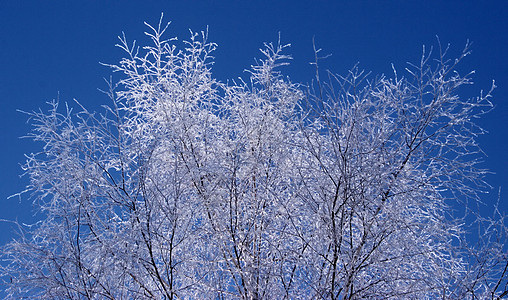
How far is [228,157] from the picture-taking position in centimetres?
627

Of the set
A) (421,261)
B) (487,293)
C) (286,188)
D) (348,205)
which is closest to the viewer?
(348,205)

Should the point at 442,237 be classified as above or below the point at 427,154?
below

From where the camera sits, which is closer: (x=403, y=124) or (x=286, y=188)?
(x=403, y=124)

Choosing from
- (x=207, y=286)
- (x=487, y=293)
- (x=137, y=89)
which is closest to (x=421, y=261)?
(x=487, y=293)

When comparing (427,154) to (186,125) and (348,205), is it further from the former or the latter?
(186,125)

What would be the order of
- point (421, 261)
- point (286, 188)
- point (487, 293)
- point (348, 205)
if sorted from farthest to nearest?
point (286, 188), point (421, 261), point (487, 293), point (348, 205)

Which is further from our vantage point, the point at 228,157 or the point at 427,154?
the point at 228,157

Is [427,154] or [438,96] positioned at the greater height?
[438,96]

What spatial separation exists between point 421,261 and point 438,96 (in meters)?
1.92

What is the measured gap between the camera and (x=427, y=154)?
580 cm

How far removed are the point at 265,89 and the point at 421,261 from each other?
2.83 meters

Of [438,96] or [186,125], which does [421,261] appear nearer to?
[438,96]

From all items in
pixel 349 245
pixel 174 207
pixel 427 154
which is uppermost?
pixel 427 154

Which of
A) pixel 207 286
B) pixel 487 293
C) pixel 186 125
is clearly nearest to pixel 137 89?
pixel 186 125
